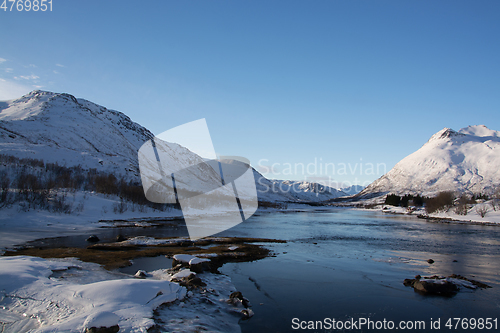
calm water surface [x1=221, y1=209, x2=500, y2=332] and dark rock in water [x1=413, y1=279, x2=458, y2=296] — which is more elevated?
dark rock in water [x1=413, y1=279, x2=458, y2=296]

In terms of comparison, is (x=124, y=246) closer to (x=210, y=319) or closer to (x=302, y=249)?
(x=302, y=249)

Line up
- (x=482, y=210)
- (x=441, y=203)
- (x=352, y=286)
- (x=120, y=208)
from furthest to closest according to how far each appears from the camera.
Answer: (x=441, y=203), (x=482, y=210), (x=120, y=208), (x=352, y=286)

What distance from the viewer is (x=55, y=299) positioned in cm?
1166

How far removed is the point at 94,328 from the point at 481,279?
79.7ft

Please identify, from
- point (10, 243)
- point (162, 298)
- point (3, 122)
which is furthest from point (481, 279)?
point (3, 122)

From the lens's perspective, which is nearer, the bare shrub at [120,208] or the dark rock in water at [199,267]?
the dark rock in water at [199,267]

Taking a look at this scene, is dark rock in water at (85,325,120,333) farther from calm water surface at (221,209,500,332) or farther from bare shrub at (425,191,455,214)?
bare shrub at (425,191,455,214)

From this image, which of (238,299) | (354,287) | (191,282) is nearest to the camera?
(238,299)

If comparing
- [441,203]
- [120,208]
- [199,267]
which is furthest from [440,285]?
[441,203]

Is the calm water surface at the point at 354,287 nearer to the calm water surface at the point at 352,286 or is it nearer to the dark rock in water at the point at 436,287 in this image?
the calm water surface at the point at 352,286

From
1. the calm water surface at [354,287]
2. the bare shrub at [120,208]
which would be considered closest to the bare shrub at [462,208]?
the calm water surface at [354,287]

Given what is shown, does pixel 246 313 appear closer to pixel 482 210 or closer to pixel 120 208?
pixel 120 208

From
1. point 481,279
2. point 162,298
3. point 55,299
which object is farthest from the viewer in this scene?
point 481,279

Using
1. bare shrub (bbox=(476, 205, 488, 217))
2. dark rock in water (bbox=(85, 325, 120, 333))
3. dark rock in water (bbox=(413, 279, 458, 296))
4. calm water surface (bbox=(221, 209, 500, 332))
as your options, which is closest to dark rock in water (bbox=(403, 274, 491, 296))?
dark rock in water (bbox=(413, 279, 458, 296))
